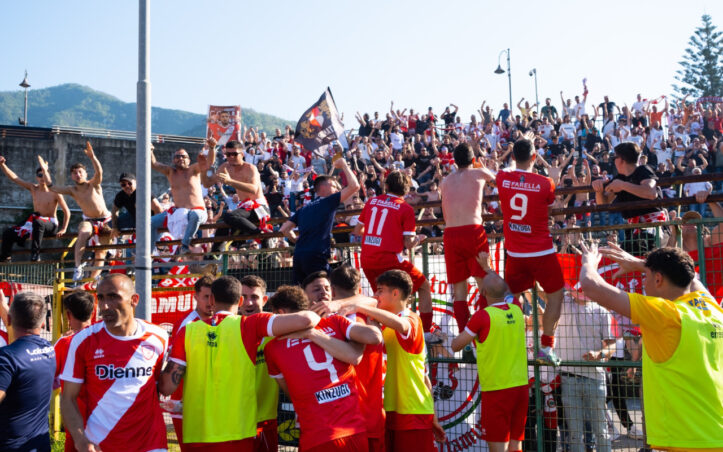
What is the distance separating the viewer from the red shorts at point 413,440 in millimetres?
6367

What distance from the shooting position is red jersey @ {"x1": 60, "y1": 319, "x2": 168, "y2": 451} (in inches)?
206

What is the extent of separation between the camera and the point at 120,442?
5246 millimetres

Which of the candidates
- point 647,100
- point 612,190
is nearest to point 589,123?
point 647,100

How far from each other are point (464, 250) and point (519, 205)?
2.81 feet

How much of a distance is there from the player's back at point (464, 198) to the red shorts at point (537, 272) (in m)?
0.72

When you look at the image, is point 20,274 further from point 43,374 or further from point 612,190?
point 612,190

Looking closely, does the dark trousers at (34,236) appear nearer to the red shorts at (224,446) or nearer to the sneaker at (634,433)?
the red shorts at (224,446)

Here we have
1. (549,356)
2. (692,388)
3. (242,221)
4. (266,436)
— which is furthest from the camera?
(242,221)

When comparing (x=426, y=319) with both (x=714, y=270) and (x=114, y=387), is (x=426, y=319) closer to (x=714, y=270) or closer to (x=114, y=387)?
(x=714, y=270)

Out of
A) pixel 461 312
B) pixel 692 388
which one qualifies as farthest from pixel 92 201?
pixel 692 388

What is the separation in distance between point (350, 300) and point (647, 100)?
21.5 m

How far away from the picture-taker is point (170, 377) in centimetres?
553

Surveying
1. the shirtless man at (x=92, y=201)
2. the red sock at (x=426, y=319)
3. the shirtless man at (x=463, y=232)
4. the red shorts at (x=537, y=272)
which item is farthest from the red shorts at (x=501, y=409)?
the shirtless man at (x=92, y=201)

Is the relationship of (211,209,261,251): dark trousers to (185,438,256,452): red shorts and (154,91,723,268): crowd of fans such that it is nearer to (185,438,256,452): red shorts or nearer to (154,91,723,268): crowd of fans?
(185,438,256,452): red shorts
